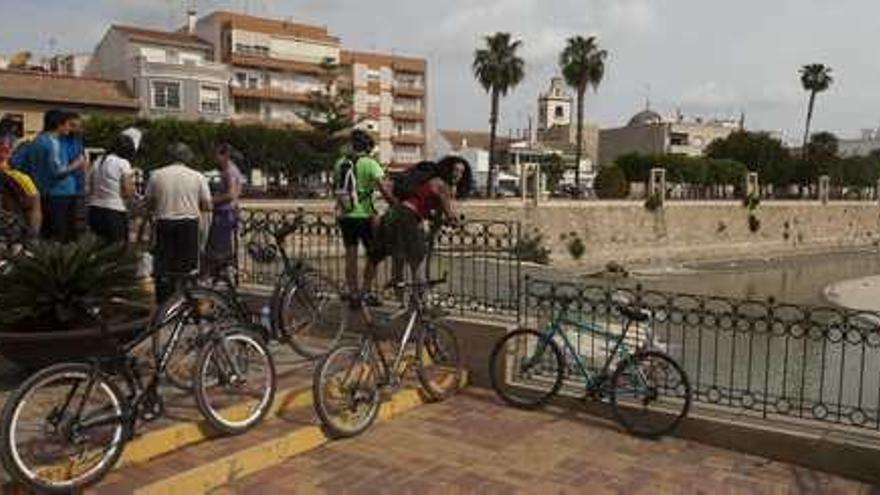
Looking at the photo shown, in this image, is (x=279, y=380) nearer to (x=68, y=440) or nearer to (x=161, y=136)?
(x=68, y=440)

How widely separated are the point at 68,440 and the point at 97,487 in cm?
31

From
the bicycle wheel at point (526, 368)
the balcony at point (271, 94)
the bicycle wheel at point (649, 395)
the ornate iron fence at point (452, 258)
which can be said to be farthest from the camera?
the balcony at point (271, 94)

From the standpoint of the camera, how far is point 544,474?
595cm

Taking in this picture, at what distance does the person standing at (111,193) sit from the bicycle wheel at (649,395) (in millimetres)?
4500

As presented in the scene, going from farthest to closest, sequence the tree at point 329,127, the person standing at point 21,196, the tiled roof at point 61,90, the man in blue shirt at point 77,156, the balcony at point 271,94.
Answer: the balcony at point 271,94
the tree at point 329,127
the tiled roof at point 61,90
the man in blue shirt at point 77,156
the person standing at point 21,196

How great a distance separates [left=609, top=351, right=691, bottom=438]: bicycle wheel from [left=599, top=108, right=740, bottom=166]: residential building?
90.9 m

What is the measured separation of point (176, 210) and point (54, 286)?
4.48 feet

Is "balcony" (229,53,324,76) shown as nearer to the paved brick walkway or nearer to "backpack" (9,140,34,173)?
"backpack" (9,140,34,173)

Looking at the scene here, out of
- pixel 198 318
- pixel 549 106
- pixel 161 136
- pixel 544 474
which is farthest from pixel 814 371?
pixel 549 106

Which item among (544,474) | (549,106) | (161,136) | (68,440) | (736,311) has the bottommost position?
(544,474)

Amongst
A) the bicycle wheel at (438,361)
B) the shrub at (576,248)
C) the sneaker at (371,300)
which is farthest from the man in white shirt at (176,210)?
the shrub at (576,248)

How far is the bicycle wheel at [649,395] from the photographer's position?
22.8 feet

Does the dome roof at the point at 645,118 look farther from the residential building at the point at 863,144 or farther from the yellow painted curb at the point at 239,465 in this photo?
the yellow painted curb at the point at 239,465

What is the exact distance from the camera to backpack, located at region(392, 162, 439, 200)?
25.2ft
